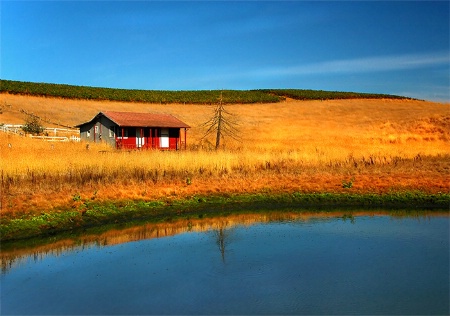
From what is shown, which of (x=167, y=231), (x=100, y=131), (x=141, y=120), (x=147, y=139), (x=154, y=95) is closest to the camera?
(x=167, y=231)

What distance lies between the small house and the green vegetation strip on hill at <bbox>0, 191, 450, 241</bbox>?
80.3 feet

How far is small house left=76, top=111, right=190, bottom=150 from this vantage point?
45.3m

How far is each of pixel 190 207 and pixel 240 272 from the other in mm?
8498

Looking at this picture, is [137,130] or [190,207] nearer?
[190,207]

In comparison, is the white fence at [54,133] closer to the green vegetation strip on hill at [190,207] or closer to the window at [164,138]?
the window at [164,138]

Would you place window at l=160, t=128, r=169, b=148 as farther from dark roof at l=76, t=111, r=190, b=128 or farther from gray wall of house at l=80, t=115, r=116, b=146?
gray wall of house at l=80, t=115, r=116, b=146

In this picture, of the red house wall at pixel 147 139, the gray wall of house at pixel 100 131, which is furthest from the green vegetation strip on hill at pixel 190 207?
the gray wall of house at pixel 100 131

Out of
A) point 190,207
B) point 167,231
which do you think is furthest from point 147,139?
point 167,231

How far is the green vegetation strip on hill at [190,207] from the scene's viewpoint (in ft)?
53.9

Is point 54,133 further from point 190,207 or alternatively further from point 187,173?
point 190,207

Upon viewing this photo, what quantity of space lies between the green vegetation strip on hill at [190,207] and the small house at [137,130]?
80.3ft

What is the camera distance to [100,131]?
161ft

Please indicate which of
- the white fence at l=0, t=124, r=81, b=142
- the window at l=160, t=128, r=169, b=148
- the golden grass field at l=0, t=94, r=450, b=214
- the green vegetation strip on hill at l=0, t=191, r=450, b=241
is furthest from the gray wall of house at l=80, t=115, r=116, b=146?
the green vegetation strip on hill at l=0, t=191, r=450, b=241

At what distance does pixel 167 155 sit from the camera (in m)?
27.4
